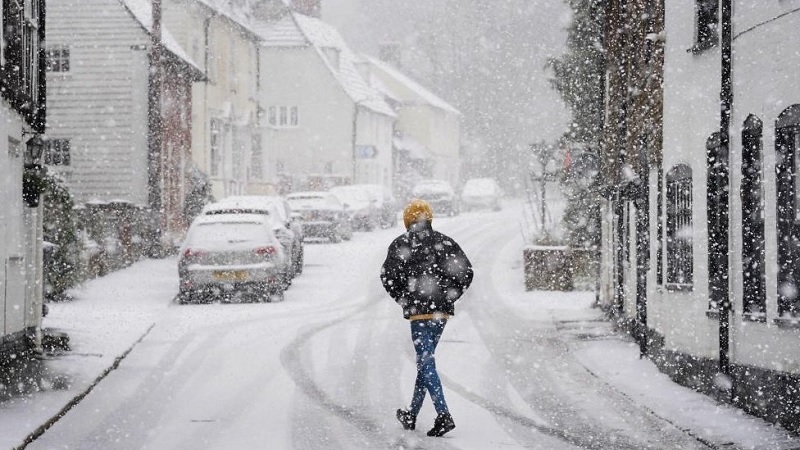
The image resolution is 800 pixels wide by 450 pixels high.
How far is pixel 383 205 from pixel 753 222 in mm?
33672

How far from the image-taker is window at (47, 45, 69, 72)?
1276 inches

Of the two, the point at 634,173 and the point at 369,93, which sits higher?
the point at 369,93

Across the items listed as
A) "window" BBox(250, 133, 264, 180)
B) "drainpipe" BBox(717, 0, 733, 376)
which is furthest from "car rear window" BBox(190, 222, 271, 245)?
"window" BBox(250, 133, 264, 180)

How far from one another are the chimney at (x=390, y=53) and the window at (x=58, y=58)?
53.5 m

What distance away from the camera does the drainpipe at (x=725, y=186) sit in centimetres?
1198

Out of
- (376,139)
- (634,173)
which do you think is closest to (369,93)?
(376,139)

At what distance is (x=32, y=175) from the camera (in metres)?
15.4

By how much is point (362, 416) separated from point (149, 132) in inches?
897

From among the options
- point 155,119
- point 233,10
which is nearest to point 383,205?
point 233,10

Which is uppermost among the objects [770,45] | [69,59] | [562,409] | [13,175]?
[69,59]

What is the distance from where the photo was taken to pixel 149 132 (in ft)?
106

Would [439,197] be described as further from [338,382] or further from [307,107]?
[338,382]

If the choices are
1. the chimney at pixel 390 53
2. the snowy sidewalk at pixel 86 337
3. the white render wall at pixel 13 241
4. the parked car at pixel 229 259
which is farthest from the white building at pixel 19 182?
the chimney at pixel 390 53

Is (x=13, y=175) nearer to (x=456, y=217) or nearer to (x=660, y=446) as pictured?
(x=660, y=446)
